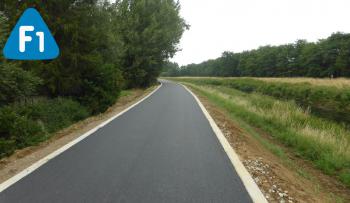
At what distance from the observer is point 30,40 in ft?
21.2

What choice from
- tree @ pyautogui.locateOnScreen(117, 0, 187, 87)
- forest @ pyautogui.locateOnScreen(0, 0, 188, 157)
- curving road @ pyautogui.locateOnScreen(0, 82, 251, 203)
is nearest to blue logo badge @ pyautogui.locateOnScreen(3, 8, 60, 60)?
forest @ pyautogui.locateOnScreen(0, 0, 188, 157)

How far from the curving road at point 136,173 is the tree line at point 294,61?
131 feet

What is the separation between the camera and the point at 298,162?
305 inches

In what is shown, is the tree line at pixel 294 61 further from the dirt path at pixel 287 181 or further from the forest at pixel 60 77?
the dirt path at pixel 287 181

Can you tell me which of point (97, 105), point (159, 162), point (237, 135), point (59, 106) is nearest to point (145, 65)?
point (97, 105)

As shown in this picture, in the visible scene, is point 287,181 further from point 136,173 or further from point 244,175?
point 136,173

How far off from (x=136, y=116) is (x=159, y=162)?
610 cm

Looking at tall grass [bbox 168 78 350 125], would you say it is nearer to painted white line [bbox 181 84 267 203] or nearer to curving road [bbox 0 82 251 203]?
painted white line [bbox 181 84 267 203]

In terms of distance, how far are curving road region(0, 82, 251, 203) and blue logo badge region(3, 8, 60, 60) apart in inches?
83.4

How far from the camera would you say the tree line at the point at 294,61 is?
7053 cm

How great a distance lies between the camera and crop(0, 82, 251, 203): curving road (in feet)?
13.3

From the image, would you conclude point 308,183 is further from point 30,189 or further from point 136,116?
point 136,116

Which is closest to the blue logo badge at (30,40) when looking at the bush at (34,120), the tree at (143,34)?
the bush at (34,120)

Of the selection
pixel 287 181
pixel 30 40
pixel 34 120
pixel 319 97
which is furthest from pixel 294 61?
pixel 30 40
